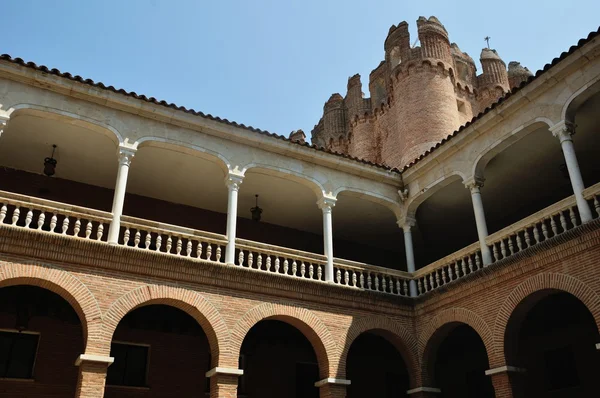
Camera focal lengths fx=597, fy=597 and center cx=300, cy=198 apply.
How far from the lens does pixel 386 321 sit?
14.0 m

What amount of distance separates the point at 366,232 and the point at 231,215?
6274 mm

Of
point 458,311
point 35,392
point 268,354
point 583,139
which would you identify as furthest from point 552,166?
point 35,392

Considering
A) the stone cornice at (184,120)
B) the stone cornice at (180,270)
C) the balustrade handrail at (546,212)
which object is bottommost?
the stone cornice at (180,270)

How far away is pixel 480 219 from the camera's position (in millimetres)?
13648

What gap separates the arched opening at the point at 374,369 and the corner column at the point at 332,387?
3.65 meters

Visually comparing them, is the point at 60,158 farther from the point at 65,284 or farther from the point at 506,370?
the point at 506,370

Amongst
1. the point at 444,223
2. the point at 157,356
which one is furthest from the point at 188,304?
the point at 444,223

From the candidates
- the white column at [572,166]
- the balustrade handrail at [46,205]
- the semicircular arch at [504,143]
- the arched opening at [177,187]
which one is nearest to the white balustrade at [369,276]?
the semicircular arch at [504,143]

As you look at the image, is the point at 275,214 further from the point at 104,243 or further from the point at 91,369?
the point at 91,369

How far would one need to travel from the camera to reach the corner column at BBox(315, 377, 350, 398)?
41.0 feet

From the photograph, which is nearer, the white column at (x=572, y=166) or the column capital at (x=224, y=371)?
the white column at (x=572, y=166)

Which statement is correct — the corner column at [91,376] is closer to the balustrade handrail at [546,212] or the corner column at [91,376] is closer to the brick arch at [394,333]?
the brick arch at [394,333]

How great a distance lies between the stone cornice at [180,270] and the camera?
10672 mm

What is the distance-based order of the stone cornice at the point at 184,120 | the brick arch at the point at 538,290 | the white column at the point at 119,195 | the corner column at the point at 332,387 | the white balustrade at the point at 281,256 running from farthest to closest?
the white balustrade at the point at 281,256, the corner column at the point at 332,387, the stone cornice at the point at 184,120, the white column at the point at 119,195, the brick arch at the point at 538,290
